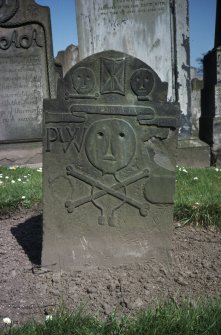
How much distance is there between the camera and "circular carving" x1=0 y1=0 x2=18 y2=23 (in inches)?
262

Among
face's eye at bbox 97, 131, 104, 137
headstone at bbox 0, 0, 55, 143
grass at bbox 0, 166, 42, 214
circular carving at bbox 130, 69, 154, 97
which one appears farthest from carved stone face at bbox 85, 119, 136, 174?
headstone at bbox 0, 0, 55, 143

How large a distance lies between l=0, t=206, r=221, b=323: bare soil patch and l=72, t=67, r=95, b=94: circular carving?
130 centimetres

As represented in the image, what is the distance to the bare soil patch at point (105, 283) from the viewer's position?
250cm

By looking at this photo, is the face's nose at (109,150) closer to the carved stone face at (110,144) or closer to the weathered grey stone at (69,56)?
the carved stone face at (110,144)

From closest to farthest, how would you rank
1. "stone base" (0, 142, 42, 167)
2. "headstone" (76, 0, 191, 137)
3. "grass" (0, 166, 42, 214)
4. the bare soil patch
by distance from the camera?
the bare soil patch
"grass" (0, 166, 42, 214)
"headstone" (76, 0, 191, 137)
"stone base" (0, 142, 42, 167)

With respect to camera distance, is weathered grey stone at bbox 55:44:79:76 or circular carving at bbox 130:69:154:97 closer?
circular carving at bbox 130:69:154:97

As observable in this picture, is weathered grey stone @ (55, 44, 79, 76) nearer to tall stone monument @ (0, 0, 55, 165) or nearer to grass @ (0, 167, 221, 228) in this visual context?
tall stone monument @ (0, 0, 55, 165)

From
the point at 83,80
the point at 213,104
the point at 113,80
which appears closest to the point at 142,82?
the point at 113,80

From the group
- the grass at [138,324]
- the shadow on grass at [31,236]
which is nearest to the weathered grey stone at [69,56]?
the shadow on grass at [31,236]

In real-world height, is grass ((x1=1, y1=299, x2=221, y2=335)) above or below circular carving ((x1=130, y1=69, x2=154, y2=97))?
below

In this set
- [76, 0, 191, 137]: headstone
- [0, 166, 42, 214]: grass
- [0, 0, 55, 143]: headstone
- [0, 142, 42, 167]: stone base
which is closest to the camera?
[0, 166, 42, 214]: grass

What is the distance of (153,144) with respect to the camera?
9.41 ft

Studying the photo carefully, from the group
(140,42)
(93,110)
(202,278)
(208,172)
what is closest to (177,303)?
(202,278)

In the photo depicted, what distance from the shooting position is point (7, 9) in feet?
21.9
